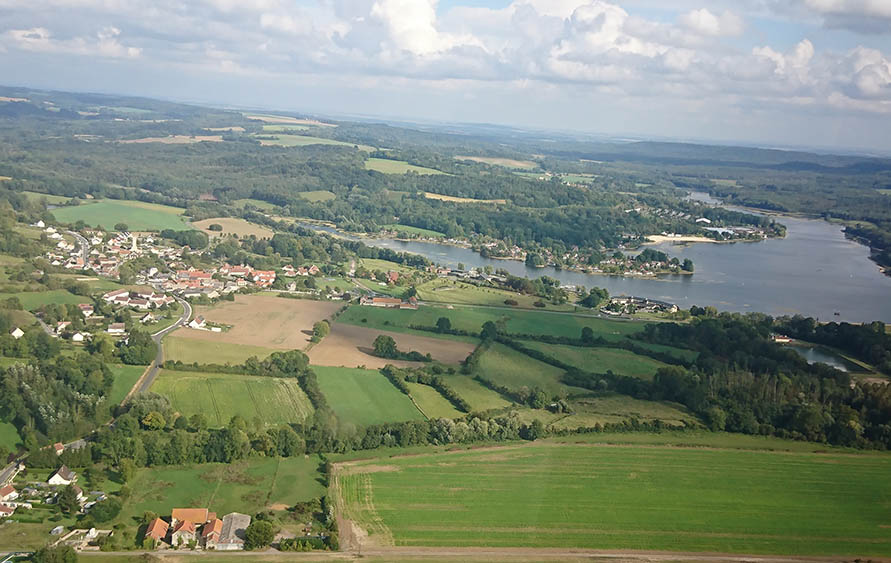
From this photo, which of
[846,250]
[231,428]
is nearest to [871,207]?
[846,250]

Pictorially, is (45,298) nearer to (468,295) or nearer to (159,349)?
(159,349)

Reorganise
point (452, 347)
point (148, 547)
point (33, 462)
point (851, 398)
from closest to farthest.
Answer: point (148, 547) → point (33, 462) → point (851, 398) → point (452, 347)

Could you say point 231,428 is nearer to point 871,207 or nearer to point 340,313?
point 340,313

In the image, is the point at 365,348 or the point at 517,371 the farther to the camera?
the point at 365,348

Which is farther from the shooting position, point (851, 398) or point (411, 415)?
point (851, 398)

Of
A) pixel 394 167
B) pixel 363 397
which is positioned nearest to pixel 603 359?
pixel 363 397

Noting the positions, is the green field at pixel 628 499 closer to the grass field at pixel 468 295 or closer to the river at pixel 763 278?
the grass field at pixel 468 295

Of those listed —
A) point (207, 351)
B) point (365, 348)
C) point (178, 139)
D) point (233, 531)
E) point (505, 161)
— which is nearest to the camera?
point (233, 531)

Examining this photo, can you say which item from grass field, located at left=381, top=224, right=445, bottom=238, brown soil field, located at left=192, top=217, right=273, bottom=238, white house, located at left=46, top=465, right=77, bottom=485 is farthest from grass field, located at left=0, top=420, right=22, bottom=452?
grass field, located at left=381, top=224, right=445, bottom=238
